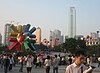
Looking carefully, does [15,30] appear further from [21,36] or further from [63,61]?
[63,61]

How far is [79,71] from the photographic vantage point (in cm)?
563

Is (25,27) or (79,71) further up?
(25,27)

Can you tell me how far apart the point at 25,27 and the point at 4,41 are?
14053 cm

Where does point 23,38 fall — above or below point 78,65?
above

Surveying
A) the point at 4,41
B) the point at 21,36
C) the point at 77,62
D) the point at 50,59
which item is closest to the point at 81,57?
the point at 77,62

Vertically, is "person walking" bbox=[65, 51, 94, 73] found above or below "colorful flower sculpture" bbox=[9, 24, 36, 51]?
below

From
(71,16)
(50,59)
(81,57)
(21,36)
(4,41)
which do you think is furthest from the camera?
(71,16)

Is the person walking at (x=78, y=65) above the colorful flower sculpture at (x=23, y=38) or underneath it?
underneath

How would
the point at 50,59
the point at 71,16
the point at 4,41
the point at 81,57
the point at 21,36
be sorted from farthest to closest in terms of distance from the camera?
the point at 71,16 → the point at 4,41 → the point at 21,36 → the point at 50,59 → the point at 81,57

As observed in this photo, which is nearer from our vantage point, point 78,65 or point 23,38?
point 78,65

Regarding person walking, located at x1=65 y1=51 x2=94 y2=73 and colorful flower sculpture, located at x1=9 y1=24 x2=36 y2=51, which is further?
colorful flower sculpture, located at x1=9 y1=24 x2=36 y2=51

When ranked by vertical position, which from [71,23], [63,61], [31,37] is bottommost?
[63,61]

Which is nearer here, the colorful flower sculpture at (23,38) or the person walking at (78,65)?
the person walking at (78,65)

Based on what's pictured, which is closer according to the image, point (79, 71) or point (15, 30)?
point (79, 71)
